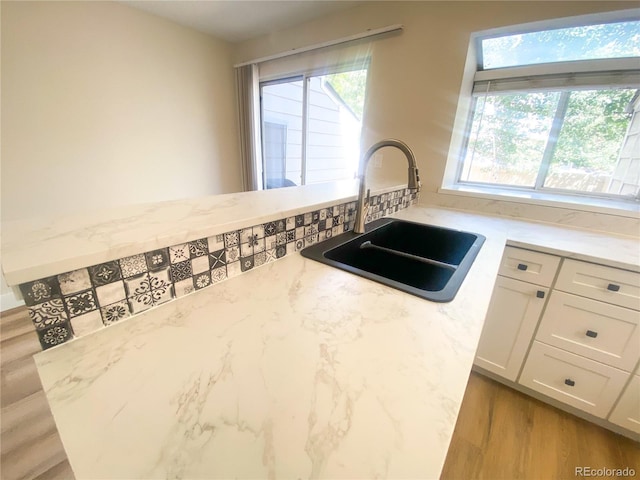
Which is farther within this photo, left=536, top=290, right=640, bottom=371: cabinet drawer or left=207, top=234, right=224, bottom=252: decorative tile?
left=536, top=290, right=640, bottom=371: cabinet drawer

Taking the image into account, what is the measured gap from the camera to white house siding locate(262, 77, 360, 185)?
2.73 m

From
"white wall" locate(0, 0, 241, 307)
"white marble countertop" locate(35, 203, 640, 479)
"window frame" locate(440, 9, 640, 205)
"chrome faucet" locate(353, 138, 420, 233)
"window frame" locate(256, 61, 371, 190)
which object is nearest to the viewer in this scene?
"white marble countertop" locate(35, 203, 640, 479)

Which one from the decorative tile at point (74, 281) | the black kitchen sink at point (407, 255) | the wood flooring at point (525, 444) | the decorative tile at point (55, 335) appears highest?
the decorative tile at point (74, 281)

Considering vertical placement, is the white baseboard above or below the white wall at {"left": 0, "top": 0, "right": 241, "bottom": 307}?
below

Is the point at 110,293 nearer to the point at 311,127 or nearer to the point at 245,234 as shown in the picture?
the point at 245,234

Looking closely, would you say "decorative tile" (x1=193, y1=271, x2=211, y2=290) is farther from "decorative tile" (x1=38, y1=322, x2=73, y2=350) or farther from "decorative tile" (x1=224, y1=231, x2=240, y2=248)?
"decorative tile" (x1=38, y1=322, x2=73, y2=350)

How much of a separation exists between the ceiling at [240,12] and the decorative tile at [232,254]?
2.35 metres

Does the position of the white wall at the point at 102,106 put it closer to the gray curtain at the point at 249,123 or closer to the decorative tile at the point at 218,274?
the gray curtain at the point at 249,123

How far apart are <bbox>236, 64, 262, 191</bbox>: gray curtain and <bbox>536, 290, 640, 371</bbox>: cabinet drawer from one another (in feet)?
10.2

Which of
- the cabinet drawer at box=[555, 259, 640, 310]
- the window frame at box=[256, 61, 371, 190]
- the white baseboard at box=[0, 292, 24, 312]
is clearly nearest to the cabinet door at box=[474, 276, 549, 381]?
the cabinet drawer at box=[555, 259, 640, 310]

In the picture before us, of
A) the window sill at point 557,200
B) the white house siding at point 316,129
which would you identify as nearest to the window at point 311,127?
the white house siding at point 316,129

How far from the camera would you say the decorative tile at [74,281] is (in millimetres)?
437

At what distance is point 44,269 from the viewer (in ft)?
1.33

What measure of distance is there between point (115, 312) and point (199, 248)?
20cm
